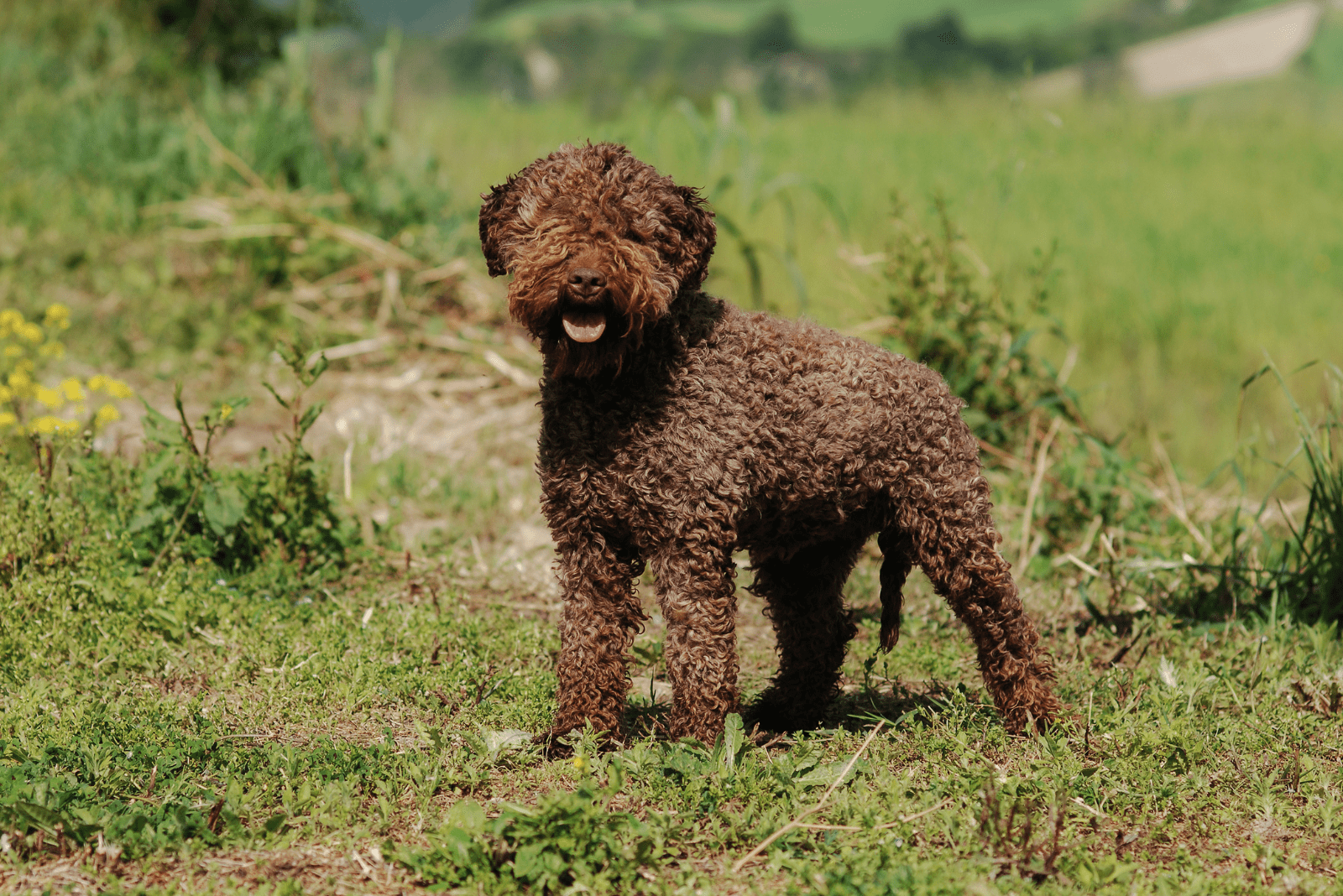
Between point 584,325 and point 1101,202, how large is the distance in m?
7.92

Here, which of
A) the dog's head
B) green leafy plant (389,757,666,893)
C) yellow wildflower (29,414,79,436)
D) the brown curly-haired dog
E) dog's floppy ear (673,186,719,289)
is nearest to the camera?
green leafy plant (389,757,666,893)

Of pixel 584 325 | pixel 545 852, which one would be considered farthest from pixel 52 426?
pixel 545 852

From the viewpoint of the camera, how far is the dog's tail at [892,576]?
420 cm

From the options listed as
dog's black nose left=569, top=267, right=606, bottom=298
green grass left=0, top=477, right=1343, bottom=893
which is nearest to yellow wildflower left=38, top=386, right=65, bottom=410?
green grass left=0, top=477, right=1343, bottom=893

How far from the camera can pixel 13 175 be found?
9.86 metres

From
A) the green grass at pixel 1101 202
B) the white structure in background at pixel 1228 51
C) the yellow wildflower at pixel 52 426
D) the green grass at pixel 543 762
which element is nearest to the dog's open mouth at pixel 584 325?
the green grass at pixel 543 762

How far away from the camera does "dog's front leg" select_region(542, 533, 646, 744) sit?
3.87 m

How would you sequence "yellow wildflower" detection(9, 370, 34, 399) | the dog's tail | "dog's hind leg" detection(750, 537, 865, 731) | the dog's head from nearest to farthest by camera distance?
the dog's head, the dog's tail, "dog's hind leg" detection(750, 537, 865, 731), "yellow wildflower" detection(9, 370, 34, 399)

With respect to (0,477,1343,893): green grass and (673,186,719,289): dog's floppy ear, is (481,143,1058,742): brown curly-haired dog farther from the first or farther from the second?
(0,477,1343,893): green grass

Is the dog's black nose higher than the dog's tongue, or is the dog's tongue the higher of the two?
the dog's black nose

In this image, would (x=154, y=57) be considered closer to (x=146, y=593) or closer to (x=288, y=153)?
(x=288, y=153)

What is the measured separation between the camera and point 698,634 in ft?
12.3

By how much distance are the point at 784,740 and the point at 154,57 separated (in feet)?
34.9

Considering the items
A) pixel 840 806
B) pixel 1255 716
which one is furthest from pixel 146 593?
pixel 1255 716
